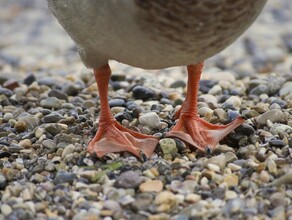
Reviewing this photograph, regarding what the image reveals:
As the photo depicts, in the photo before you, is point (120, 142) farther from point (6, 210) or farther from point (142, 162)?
point (6, 210)

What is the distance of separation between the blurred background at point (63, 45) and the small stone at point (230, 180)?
9.21 feet

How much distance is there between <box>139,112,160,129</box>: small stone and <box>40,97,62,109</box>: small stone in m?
0.78

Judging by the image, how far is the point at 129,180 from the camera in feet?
11.0

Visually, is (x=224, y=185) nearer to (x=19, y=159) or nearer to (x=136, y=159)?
(x=136, y=159)

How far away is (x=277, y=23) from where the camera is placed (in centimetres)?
974

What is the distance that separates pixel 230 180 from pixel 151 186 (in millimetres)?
415

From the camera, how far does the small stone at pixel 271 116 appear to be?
13.5ft

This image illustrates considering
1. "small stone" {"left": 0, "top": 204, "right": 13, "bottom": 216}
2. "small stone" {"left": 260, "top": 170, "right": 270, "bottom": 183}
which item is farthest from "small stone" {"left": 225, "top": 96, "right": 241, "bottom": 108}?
"small stone" {"left": 0, "top": 204, "right": 13, "bottom": 216}

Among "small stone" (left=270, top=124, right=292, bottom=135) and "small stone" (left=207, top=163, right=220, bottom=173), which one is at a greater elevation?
"small stone" (left=270, top=124, right=292, bottom=135)

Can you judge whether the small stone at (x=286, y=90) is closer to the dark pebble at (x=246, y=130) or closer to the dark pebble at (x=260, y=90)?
the dark pebble at (x=260, y=90)

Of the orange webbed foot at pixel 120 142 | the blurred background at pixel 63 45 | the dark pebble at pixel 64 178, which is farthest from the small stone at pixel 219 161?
the blurred background at pixel 63 45

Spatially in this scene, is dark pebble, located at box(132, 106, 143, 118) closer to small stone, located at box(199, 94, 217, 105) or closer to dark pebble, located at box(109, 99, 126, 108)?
dark pebble, located at box(109, 99, 126, 108)

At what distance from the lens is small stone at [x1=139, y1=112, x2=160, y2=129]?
4211 millimetres

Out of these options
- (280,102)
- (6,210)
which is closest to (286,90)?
(280,102)
